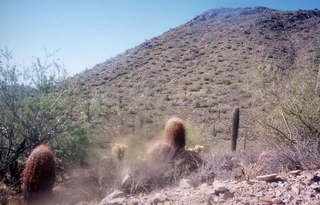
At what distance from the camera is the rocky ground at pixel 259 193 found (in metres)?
4.38

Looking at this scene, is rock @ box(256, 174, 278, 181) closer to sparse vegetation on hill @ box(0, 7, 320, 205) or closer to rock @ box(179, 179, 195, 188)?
sparse vegetation on hill @ box(0, 7, 320, 205)

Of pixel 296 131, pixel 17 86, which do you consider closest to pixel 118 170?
pixel 17 86

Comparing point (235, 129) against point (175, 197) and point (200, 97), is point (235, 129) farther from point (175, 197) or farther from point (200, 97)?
point (200, 97)

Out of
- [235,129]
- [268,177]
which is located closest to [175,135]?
[235,129]

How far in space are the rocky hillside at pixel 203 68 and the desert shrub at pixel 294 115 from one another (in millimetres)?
1463

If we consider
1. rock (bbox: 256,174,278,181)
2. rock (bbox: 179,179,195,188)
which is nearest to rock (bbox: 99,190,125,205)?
rock (bbox: 179,179,195,188)

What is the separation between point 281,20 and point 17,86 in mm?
39321

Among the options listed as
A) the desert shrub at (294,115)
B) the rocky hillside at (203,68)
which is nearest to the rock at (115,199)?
the rocky hillside at (203,68)

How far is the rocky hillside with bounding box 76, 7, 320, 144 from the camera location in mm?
15609

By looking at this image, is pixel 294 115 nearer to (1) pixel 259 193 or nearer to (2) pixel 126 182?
(1) pixel 259 193

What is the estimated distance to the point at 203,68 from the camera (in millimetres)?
28938

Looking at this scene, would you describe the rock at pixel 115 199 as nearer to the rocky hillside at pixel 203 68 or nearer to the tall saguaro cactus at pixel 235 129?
the rocky hillside at pixel 203 68

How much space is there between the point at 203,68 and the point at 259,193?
82.0 feet

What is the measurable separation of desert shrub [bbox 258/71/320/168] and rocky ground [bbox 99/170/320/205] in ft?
7.70
